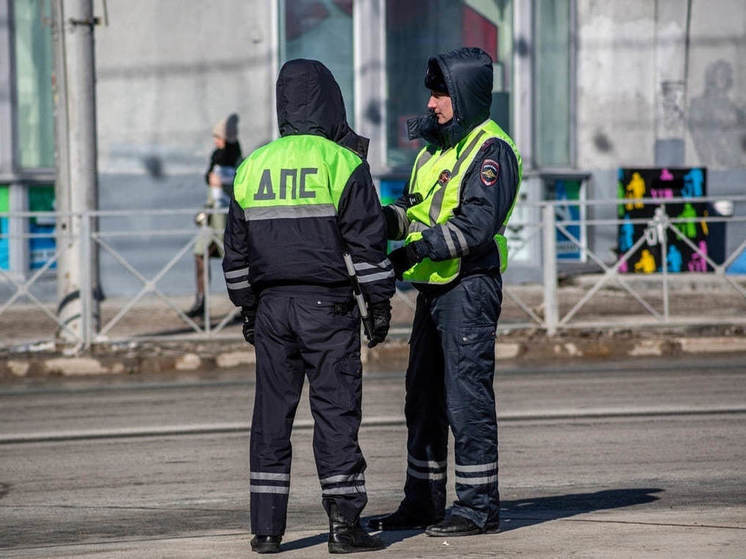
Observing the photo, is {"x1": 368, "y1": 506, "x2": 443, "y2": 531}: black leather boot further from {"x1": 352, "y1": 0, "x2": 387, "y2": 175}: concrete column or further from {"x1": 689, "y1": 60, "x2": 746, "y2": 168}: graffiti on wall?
{"x1": 689, "y1": 60, "x2": 746, "y2": 168}: graffiti on wall

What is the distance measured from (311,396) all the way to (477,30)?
12707 millimetres

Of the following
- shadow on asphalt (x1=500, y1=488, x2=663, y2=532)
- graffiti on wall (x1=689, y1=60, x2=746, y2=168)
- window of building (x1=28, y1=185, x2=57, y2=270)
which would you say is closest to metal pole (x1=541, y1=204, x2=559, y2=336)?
graffiti on wall (x1=689, y1=60, x2=746, y2=168)

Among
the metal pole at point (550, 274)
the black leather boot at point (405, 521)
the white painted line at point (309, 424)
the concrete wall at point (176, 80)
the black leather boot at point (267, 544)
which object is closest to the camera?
the black leather boot at point (267, 544)

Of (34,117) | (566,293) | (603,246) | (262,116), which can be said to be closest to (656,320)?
(566,293)

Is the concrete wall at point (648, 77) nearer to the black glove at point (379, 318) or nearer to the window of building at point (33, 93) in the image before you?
the window of building at point (33, 93)

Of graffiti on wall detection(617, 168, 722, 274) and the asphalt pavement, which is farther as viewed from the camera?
graffiti on wall detection(617, 168, 722, 274)

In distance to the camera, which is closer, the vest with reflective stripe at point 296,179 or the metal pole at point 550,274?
the vest with reflective stripe at point 296,179

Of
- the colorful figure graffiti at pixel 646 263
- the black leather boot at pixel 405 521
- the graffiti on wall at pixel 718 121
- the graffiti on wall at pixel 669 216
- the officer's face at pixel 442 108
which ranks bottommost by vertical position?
the black leather boot at pixel 405 521

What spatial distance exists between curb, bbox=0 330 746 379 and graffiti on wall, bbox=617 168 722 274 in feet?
11.0

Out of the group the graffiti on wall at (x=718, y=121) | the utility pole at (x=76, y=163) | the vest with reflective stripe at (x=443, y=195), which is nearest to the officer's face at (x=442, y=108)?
the vest with reflective stripe at (x=443, y=195)

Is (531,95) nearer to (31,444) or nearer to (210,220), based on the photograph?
(210,220)

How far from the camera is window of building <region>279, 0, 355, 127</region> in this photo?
55.2 ft

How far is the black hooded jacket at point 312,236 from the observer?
534 centimetres

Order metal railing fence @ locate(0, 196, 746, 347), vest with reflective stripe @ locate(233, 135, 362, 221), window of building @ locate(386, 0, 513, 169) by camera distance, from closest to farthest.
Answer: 1. vest with reflective stripe @ locate(233, 135, 362, 221)
2. metal railing fence @ locate(0, 196, 746, 347)
3. window of building @ locate(386, 0, 513, 169)
